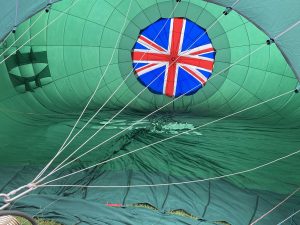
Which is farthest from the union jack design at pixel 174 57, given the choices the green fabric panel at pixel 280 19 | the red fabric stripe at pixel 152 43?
the green fabric panel at pixel 280 19

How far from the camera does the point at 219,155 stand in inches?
148

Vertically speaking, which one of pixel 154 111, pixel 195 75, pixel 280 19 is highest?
pixel 195 75

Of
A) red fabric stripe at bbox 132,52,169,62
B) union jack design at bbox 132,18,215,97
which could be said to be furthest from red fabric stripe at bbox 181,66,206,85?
red fabric stripe at bbox 132,52,169,62

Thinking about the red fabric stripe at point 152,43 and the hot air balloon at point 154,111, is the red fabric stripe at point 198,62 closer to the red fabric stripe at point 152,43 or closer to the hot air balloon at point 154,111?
the hot air balloon at point 154,111

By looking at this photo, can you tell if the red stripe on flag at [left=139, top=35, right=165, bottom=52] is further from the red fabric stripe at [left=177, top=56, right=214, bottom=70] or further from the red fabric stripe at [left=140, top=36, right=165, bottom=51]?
the red fabric stripe at [left=177, top=56, right=214, bottom=70]

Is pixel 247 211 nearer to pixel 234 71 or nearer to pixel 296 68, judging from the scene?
pixel 234 71

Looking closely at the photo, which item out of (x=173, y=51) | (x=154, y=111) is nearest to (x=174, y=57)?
(x=173, y=51)

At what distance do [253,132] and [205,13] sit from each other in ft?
3.29

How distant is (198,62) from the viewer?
352cm

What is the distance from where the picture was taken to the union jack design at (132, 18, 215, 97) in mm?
3443

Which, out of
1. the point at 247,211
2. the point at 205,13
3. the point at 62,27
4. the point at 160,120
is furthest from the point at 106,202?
the point at 205,13

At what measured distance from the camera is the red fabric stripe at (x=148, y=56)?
352 cm

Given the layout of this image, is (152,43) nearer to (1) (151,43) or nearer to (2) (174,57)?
(1) (151,43)

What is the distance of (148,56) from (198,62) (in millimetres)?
380
